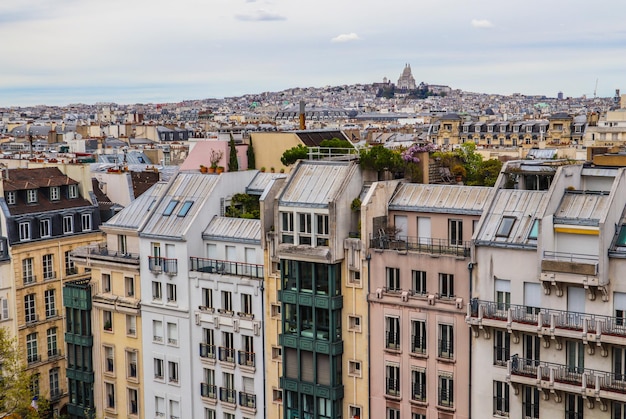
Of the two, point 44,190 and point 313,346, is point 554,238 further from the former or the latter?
point 44,190

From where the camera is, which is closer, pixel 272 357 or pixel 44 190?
pixel 272 357

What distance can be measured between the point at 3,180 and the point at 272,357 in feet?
77.4

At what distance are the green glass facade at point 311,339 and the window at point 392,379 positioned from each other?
240 cm

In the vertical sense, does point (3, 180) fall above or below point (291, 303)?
above

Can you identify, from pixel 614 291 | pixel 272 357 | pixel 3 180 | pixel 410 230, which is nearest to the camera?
pixel 614 291

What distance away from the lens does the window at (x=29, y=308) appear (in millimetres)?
60344

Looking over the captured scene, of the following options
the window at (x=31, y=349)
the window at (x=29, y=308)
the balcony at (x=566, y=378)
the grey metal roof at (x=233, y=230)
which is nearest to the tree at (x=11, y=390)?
the grey metal roof at (x=233, y=230)

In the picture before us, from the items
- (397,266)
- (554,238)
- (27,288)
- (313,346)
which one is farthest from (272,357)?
(27,288)

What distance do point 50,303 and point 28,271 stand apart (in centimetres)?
284

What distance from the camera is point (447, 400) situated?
40.9 metres

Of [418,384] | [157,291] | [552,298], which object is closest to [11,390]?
[157,291]

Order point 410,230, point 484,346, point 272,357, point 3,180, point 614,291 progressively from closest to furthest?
point 614,291
point 484,346
point 410,230
point 272,357
point 3,180

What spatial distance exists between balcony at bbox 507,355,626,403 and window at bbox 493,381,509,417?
114 centimetres

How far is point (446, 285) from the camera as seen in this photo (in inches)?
1597
